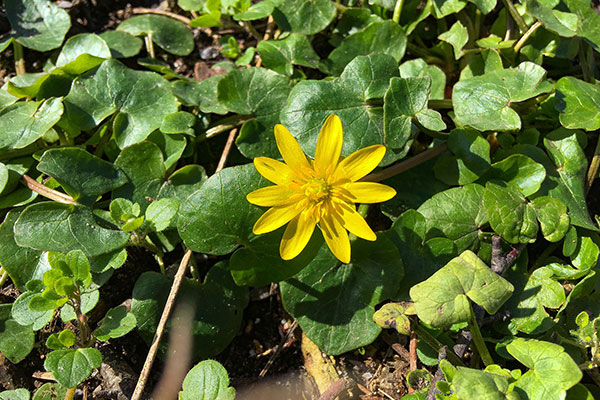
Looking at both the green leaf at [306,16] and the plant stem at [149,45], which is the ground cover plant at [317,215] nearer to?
the green leaf at [306,16]

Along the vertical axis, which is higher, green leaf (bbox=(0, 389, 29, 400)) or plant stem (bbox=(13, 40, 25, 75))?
plant stem (bbox=(13, 40, 25, 75))

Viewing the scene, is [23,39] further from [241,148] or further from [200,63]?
[241,148]

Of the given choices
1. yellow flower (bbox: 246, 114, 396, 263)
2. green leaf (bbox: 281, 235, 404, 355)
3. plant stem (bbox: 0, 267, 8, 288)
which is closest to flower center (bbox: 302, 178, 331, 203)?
yellow flower (bbox: 246, 114, 396, 263)

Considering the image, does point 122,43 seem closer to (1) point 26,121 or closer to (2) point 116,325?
(1) point 26,121

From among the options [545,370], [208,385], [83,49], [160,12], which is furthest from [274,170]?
[160,12]

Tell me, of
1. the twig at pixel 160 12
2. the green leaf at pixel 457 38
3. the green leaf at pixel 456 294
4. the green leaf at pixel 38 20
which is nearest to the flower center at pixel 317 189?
the green leaf at pixel 456 294

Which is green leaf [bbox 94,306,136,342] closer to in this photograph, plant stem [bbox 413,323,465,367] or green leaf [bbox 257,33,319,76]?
plant stem [bbox 413,323,465,367]
